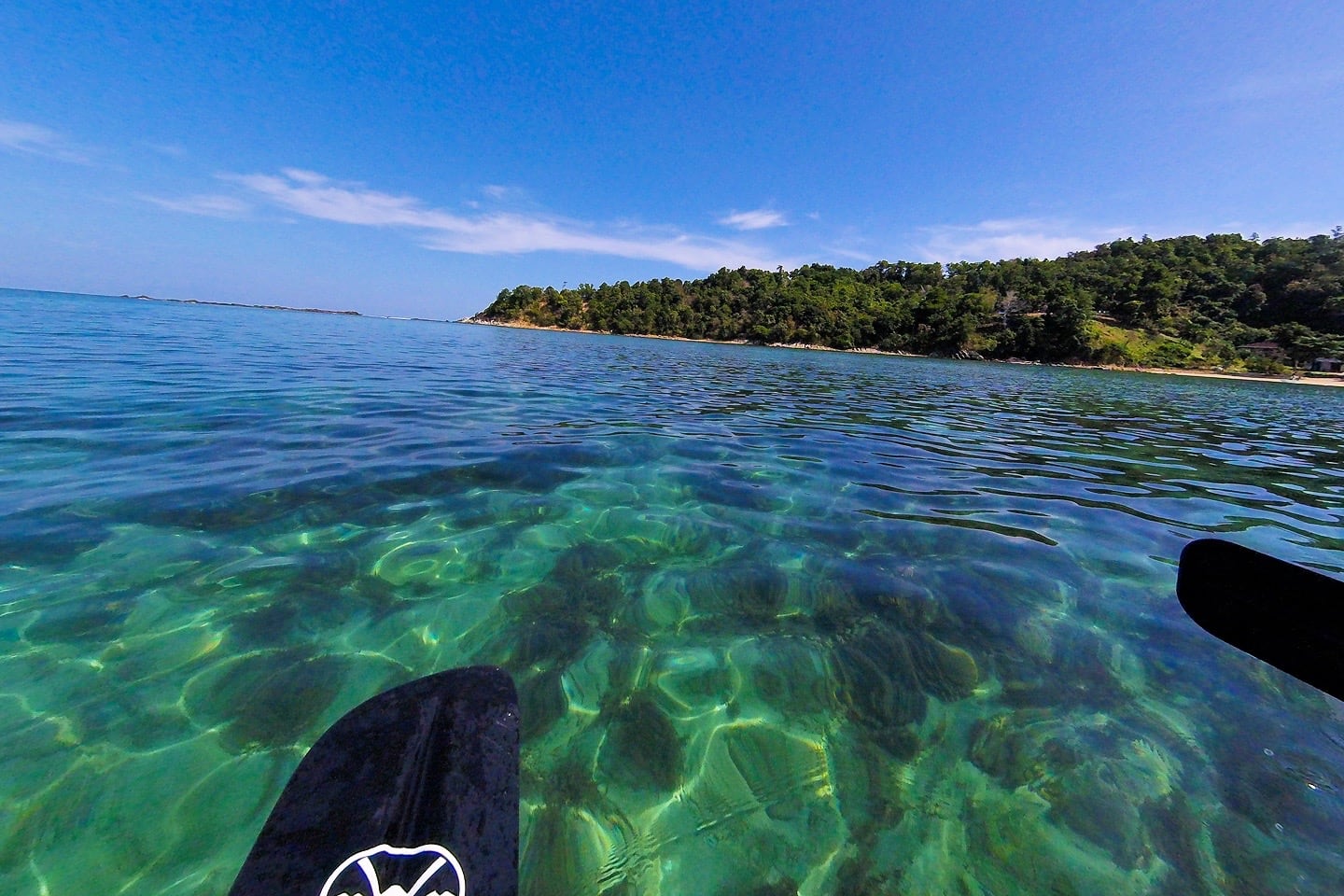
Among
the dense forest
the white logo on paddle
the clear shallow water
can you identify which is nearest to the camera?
the white logo on paddle

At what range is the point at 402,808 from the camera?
1.54 m

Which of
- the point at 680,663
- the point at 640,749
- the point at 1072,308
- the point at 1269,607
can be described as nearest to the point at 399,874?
the point at 640,749

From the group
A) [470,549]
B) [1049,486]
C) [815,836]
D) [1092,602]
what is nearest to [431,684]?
[815,836]

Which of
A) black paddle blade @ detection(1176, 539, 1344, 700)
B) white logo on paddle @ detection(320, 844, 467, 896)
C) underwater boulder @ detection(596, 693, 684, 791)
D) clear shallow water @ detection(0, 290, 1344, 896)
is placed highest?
black paddle blade @ detection(1176, 539, 1344, 700)

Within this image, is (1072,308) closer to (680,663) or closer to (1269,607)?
(1269,607)

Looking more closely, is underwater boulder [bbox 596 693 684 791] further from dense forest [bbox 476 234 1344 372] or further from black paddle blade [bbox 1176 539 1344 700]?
dense forest [bbox 476 234 1344 372]

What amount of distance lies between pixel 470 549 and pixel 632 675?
217 centimetres

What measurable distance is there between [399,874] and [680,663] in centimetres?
192

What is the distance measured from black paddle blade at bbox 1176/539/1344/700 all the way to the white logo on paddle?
3.56m

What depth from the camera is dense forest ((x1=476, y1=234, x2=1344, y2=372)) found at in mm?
71688

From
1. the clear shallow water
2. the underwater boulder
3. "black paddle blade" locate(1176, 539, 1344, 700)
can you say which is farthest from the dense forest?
the underwater boulder

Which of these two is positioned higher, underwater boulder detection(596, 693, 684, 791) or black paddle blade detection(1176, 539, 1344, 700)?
black paddle blade detection(1176, 539, 1344, 700)

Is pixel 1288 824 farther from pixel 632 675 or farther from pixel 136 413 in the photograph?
pixel 136 413

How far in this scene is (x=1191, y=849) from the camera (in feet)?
6.69
